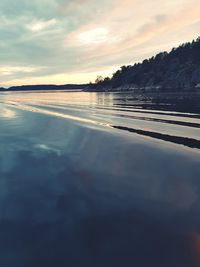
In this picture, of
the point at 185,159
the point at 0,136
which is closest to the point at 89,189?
the point at 185,159

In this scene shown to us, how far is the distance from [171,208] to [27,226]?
3.65m

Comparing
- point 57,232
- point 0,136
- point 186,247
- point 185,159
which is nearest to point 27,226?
point 57,232

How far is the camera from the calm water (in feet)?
16.8

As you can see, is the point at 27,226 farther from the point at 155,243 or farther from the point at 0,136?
the point at 0,136

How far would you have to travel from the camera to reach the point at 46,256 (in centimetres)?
503

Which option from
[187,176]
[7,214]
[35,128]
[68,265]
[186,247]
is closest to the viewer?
[68,265]

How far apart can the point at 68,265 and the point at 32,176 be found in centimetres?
512

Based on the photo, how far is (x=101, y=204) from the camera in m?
7.18

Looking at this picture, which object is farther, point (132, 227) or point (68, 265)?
point (132, 227)

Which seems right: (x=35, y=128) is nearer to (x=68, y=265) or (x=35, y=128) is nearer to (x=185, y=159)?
(x=185, y=159)

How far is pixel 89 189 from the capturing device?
8.20 m

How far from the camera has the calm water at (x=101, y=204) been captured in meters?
5.11

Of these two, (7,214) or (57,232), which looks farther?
(7,214)

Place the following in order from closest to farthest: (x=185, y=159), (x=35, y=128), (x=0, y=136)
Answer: (x=185, y=159)
(x=0, y=136)
(x=35, y=128)
